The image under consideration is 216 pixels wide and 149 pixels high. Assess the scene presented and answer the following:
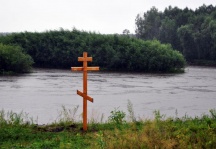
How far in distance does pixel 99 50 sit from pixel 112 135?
49.4 m

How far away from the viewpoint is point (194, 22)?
92.0 meters

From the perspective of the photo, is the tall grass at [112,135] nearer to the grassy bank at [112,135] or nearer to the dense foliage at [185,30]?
the grassy bank at [112,135]

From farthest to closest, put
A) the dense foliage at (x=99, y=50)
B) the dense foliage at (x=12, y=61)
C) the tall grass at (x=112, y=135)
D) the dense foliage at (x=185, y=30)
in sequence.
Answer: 1. the dense foliage at (x=185, y=30)
2. the dense foliage at (x=99, y=50)
3. the dense foliage at (x=12, y=61)
4. the tall grass at (x=112, y=135)

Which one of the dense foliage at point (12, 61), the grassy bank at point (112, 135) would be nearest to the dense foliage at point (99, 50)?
the dense foliage at point (12, 61)

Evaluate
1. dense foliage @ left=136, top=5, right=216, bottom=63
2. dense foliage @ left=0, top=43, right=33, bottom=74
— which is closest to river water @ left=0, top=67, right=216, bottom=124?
dense foliage @ left=0, top=43, right=33, bottom=74

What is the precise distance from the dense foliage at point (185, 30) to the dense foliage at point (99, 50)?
78.0 feet

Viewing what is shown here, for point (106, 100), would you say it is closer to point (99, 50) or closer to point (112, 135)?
point (112, 135)

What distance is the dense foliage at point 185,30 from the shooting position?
81.5 m

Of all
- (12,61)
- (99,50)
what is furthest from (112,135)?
(99,50)

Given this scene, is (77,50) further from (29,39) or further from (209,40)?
(209,40)

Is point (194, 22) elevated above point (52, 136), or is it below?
above

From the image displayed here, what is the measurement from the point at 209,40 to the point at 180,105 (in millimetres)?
60216

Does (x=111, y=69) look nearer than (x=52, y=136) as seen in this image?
No

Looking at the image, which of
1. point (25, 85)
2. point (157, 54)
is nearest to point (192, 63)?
point (157, 54)
